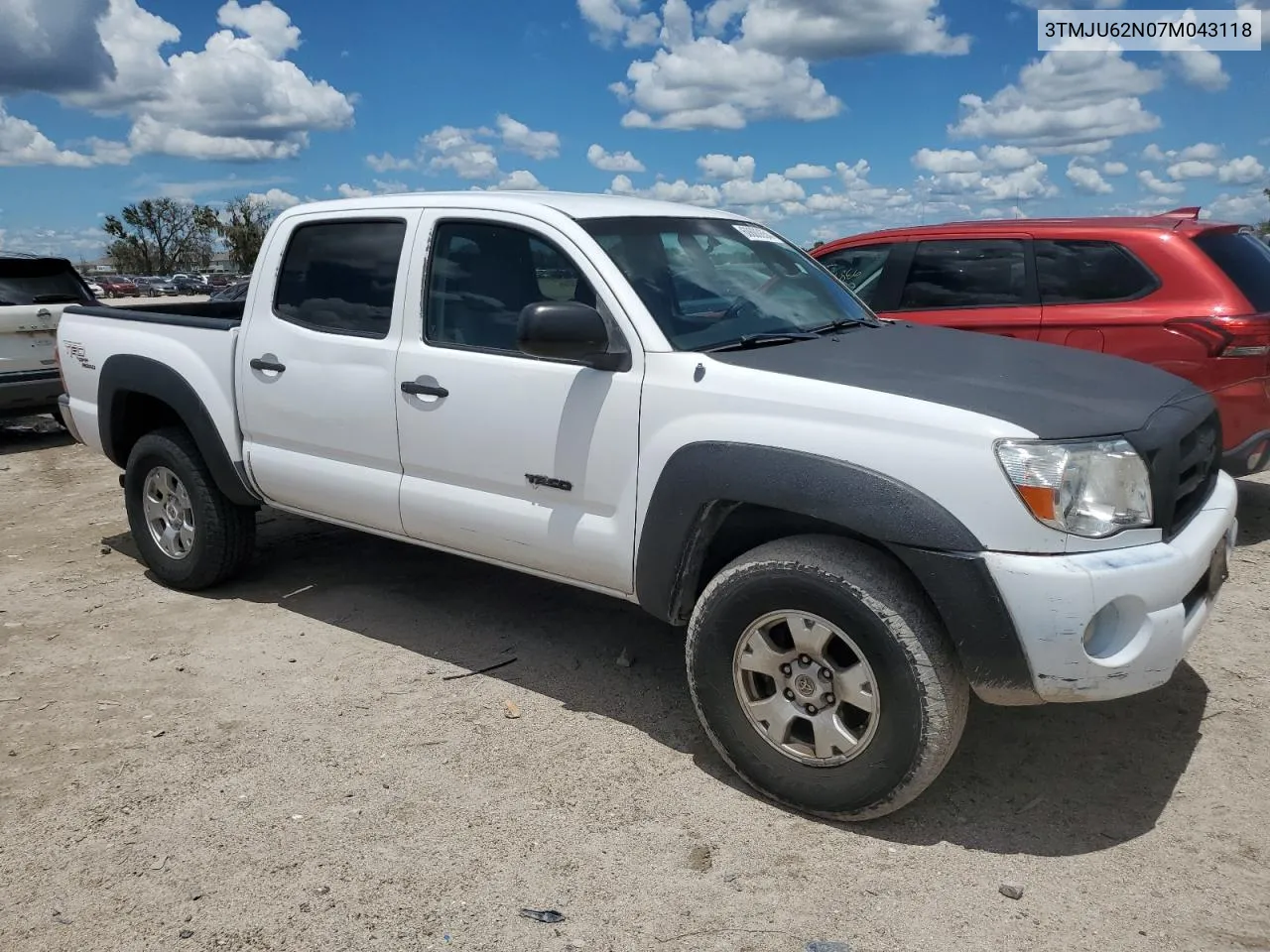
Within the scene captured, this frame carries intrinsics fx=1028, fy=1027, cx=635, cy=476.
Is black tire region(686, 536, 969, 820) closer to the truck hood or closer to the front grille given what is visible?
the truck hood

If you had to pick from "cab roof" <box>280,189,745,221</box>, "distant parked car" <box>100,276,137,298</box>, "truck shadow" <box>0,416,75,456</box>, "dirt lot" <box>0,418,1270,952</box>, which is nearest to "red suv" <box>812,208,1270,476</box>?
"dirt lot" <box>0,418,1270,952</box>

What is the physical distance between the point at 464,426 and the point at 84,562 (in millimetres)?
3372

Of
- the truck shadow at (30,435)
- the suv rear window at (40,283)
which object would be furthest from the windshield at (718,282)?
the truck shadow at (30,435)

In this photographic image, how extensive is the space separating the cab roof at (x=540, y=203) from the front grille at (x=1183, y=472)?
2018 mm

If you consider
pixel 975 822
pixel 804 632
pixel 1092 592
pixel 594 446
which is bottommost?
pixel 975 822

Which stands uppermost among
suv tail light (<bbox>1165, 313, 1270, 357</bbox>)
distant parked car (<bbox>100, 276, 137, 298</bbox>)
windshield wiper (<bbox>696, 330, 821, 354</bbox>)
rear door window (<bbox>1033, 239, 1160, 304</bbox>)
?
distant parked car (<bbox>100, 276, 137, 298</bbox>)

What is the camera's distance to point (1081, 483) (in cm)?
279

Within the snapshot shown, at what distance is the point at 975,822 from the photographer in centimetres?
318

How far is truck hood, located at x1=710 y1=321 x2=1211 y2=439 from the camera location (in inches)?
115

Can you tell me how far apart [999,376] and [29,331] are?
344 inches

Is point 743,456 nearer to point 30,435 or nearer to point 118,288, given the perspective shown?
point 30,435

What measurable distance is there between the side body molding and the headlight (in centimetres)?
353

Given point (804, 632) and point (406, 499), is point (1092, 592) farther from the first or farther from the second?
point (406, 499)

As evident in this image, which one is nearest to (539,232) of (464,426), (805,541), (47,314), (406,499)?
(464,426)
